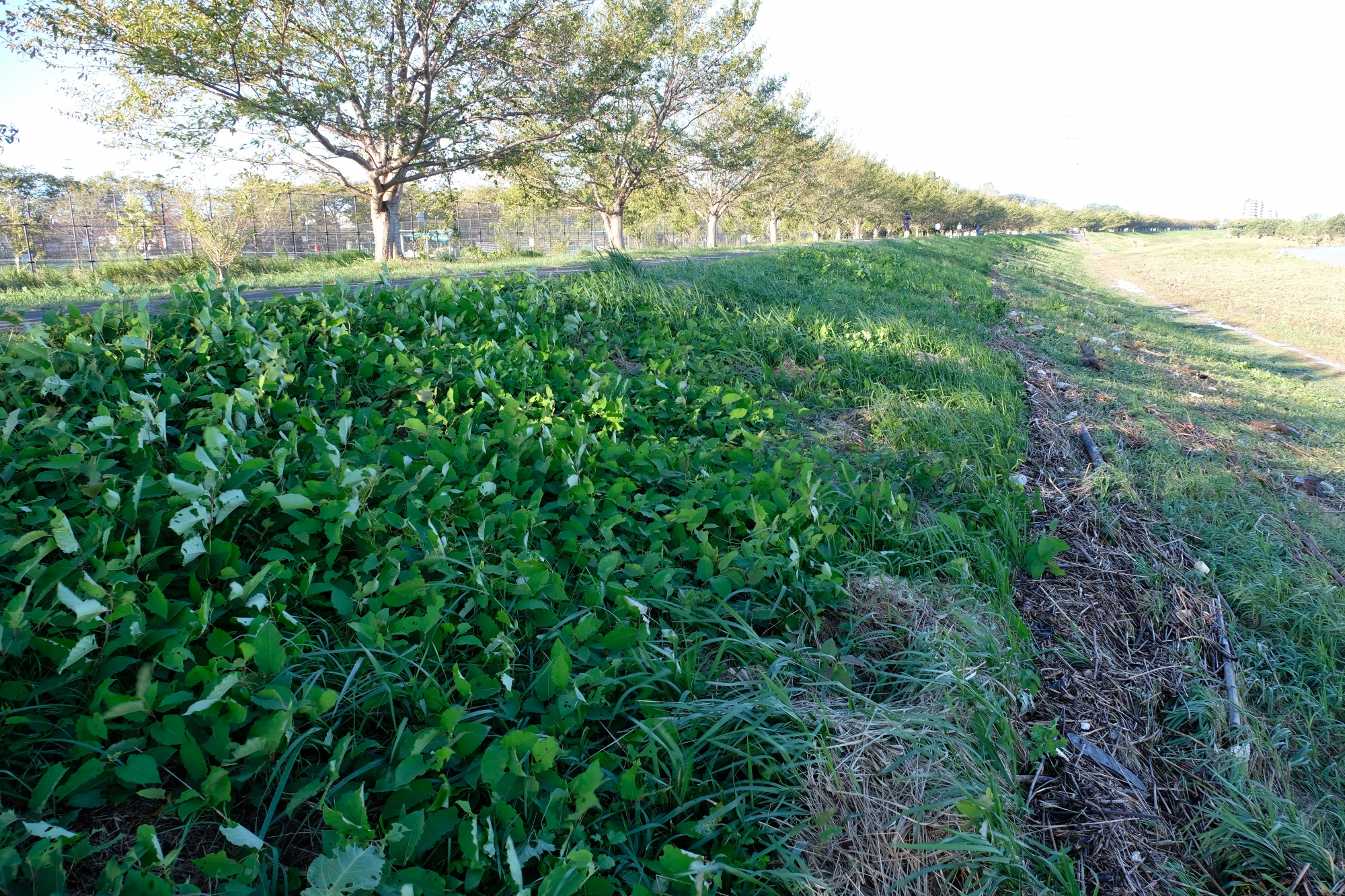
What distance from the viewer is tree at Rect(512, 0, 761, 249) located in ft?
65.0

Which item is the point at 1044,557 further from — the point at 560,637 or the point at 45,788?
the point at 45,788

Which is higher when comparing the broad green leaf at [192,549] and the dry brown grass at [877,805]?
the broad green leaf at [192,549]

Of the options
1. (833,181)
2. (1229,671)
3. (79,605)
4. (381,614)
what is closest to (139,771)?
(79,605)

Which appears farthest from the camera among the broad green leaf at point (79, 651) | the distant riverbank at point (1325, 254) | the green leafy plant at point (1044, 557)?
the distant riverbank at point (1325, 254)

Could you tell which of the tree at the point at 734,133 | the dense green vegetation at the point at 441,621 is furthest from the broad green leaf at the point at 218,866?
the tree at the point at 734,133

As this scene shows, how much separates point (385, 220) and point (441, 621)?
16.0 meters

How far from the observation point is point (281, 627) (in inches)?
74.8

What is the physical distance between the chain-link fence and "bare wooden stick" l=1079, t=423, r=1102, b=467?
7686mm

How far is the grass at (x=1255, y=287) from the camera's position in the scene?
47.1 feet

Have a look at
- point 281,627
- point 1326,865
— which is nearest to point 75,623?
point 281,627

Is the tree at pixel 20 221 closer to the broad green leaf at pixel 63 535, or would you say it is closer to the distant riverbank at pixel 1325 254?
the broad green leaf at pixel 63 535

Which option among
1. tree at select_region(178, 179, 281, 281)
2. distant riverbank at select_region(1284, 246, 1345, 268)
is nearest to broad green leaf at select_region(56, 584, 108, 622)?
tree at select_region(178, 179, 281, 281)

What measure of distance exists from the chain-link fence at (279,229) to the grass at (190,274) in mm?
767

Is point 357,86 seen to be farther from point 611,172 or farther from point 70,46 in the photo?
point 611,172
